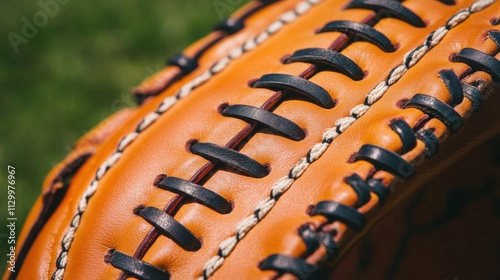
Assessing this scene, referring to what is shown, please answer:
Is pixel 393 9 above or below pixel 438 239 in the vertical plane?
above

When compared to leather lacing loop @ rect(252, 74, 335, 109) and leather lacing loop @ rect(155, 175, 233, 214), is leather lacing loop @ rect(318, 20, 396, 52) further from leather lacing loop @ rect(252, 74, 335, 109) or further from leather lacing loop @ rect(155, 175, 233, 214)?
leather lacing loop @ rect(155, 175, 233, 214)

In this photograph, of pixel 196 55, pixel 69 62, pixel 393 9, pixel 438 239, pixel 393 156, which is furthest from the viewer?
pixel 69 62

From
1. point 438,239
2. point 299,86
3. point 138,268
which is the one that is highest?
point 299,86

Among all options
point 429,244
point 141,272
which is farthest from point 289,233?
point 429,244

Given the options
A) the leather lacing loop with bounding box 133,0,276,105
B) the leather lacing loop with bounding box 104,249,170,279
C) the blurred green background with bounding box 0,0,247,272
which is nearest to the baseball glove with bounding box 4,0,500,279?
the leather lacing loop with bounding box 104,249,170,279

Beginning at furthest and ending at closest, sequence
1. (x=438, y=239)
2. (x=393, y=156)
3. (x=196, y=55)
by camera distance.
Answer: (x=196, y=55)
(x=438, y=239)
(x=393, y=156)

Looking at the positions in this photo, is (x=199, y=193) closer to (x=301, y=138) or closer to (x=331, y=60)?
(x=301, y=138)

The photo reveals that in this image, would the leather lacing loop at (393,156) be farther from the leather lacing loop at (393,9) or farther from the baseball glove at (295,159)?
the leather lacing loop at (393,9)

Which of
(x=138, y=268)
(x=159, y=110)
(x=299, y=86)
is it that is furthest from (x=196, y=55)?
(x=138, y=268)
